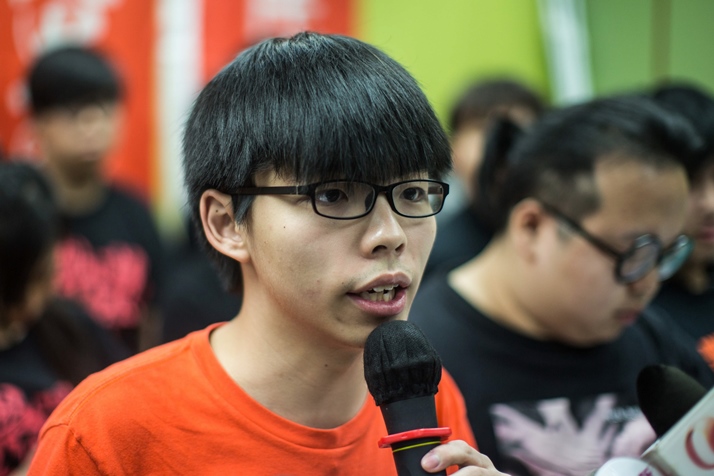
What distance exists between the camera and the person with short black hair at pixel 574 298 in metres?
2.41

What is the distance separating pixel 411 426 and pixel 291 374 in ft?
1.22

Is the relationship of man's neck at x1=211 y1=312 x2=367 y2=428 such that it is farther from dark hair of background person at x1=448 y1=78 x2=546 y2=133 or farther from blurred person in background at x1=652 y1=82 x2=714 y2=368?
dark hair of background person at x1=448 y1=78 x2=546 y2=133

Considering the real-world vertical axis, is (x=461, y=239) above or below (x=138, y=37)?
below

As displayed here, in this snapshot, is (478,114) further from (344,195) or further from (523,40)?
(344,195)

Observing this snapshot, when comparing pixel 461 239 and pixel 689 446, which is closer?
pixel 689 446

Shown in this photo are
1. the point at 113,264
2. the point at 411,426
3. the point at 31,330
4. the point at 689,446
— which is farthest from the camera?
the point at 113,264

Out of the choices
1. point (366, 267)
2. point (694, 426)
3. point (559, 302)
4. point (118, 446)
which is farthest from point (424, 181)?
point (559, 302)

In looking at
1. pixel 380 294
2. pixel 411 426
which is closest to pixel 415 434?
pixel 411 426

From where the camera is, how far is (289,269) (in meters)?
1.66

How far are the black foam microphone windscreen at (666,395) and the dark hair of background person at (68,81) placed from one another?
3498 mm

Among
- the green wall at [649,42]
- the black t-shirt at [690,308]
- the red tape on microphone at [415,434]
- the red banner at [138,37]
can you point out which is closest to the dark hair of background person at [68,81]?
the red banner at [138,37]

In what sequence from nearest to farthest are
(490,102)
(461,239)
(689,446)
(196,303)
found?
(689,446) < (196,303) < (461,239) < (490,102)

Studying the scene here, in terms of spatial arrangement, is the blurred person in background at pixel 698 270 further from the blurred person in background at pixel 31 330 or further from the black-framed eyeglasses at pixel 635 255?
the blurred person in background at pixel 31 330

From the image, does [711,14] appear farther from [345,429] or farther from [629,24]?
[345,429]
